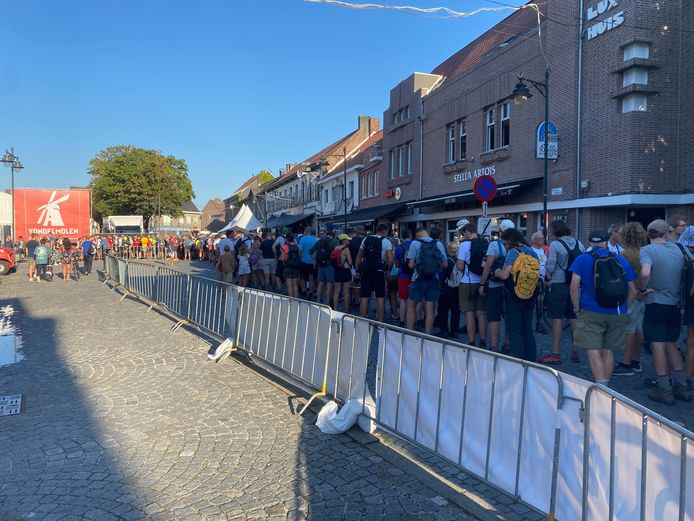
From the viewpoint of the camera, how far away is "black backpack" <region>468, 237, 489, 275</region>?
6.74m

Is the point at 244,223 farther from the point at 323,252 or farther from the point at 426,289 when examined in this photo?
the point at 426,289

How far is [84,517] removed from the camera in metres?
3.09

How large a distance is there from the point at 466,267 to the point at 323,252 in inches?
159

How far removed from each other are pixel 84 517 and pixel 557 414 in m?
2.83

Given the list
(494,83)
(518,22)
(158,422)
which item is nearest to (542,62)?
(494,83)

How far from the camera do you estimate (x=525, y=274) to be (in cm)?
574

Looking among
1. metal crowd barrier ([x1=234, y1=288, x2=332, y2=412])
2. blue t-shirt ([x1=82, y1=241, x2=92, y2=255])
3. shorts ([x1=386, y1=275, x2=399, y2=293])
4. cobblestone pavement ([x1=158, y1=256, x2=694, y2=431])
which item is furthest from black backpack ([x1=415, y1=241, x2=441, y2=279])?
blue t-shirt ([x1=82, y1=241, x2=92, y2=255])

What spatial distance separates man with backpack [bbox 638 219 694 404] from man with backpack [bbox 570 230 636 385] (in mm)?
319

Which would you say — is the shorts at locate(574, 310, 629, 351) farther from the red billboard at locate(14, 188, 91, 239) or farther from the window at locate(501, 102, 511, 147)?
the red billboard at locate(14, 188, 91, 239)

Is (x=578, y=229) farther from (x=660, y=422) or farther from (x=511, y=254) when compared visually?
(x=660, y=422)

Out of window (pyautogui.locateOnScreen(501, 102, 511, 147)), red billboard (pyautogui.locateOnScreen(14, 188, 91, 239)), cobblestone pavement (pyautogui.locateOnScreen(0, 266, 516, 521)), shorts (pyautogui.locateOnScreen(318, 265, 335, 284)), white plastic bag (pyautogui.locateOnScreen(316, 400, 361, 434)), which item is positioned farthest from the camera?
red billboard (pyautogui.locateOnScreen(14, 188, 91, 239))

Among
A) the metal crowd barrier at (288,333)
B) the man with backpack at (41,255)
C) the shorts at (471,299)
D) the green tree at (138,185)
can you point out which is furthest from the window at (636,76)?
the green tree at (138,185)

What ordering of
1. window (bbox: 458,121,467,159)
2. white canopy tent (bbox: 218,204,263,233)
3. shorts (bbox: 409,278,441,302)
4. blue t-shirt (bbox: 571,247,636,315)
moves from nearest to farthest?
→ blue t-shirt (bbox: 571,247,636,315) → shorts (bbox: 409,278,441,302) → window (bbox: 458,121,467,159) → white canopy tent (bbox: 218,204,263,233)

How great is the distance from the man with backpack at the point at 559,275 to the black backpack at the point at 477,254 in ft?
2.69
